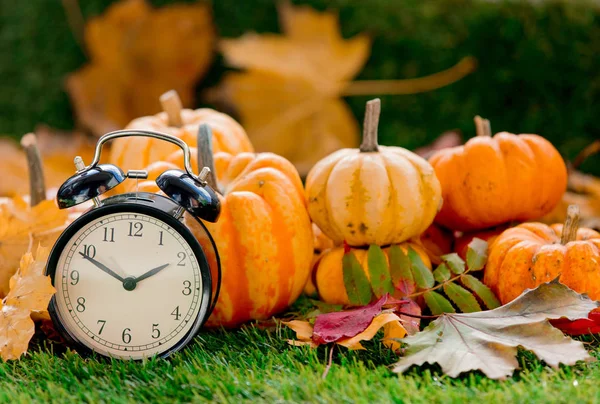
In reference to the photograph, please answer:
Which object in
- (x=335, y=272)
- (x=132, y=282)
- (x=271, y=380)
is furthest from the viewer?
(x=335, y=272)

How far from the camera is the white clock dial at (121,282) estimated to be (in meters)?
1.58

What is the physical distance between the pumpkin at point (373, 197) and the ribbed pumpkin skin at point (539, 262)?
0.21 meters

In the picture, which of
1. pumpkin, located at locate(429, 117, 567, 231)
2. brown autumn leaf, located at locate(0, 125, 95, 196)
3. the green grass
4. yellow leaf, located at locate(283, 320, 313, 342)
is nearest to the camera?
the green grass

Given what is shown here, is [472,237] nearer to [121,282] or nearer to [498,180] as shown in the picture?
[498,180]

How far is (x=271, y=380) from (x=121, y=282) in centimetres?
39

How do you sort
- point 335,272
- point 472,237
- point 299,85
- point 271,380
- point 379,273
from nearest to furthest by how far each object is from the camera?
point 271,380 < point 379,273 < point 335,272 < point 472,237 < point 299,85

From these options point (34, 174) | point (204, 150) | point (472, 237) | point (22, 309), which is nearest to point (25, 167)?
point (34, 174)

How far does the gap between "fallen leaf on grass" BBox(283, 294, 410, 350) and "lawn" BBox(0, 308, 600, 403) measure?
0.10 ft

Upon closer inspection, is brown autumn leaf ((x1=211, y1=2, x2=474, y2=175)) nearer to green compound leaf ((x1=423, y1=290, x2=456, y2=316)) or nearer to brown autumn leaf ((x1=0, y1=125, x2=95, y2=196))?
brown autumn leaf ((x1=0, y1=125, x2=95, y2=196))

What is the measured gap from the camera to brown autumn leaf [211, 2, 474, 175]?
Answer: 9.80 ft

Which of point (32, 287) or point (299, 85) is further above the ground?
point (299, 85)

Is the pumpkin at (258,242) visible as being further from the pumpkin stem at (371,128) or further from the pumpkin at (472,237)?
the pumpkin at (472,237)

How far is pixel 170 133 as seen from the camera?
2209 mm

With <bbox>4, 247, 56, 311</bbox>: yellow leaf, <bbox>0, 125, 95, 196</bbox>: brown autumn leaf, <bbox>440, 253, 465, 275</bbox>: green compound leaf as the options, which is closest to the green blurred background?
<bbox>0, 125, 95, 196</bbox>: brown autumn leaf
